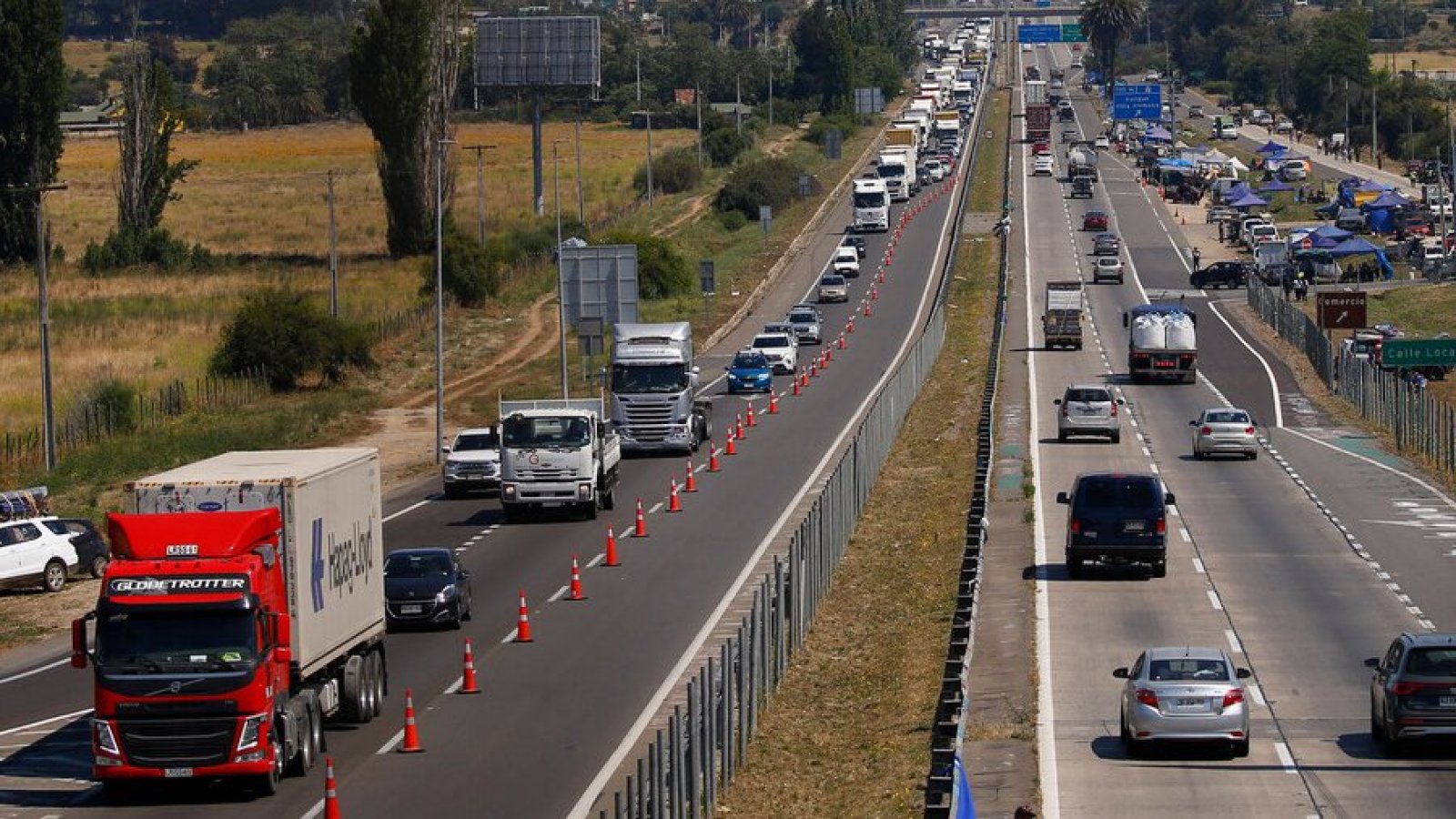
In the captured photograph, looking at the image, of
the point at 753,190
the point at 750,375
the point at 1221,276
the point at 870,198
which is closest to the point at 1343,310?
the point at 750,375

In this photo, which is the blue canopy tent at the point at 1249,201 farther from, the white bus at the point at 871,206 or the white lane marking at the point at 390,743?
the white lane marking at the point at 390,743

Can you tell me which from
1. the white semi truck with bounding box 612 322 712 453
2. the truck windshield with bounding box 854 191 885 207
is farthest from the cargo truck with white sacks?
the truck windshield with bounding box 854 191 885 207

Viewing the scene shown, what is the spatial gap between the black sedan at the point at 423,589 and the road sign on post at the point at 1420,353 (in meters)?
36.8

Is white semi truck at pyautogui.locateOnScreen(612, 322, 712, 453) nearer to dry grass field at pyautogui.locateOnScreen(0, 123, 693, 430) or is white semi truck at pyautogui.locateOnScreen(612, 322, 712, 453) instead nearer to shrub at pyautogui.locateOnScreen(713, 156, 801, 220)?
dry grass field at pyautogui.locateOnScreen(0, 123, 693, 430)

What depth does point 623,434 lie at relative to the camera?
6312cm

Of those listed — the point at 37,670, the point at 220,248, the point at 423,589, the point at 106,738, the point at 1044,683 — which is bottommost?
the point at 37,670

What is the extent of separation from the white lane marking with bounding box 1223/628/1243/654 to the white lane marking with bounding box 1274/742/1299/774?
6.63 m

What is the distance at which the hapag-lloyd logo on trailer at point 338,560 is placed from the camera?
2703 cm

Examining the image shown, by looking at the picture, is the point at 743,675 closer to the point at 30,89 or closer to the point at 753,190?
the point at 30,89

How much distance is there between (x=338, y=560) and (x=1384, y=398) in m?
49.1

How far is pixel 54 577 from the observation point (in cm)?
4584

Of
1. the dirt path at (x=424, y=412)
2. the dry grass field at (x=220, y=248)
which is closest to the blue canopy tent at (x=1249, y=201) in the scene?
the dry grass field at (x=220, y=248)

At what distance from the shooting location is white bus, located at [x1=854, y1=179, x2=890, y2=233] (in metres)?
135

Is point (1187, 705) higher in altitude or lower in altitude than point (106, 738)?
lower
